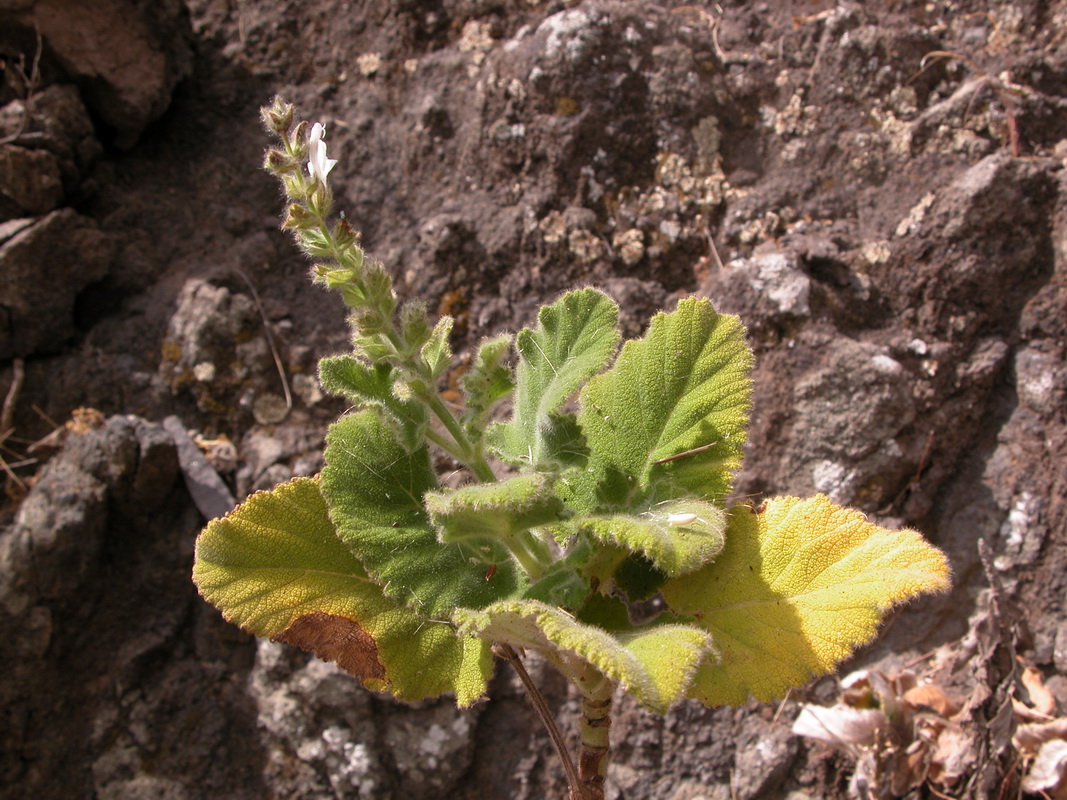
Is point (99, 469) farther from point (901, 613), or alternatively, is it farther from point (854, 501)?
point (901, 613)

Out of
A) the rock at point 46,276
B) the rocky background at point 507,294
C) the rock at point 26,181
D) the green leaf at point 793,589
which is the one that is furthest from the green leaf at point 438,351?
the rock at point 26,181

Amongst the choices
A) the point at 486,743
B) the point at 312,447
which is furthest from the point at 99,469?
the point at 486,743

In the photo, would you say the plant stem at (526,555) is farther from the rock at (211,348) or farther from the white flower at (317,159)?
the rock at (211,348)

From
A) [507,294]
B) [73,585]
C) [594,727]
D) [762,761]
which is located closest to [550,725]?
[594,727]

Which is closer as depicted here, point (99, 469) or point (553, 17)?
point (99, 469)

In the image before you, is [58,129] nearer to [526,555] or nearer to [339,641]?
[339,641]

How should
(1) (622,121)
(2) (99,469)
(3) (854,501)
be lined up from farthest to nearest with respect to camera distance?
(1) (622,121)
(2) (99,469)
(3) (854,501)
